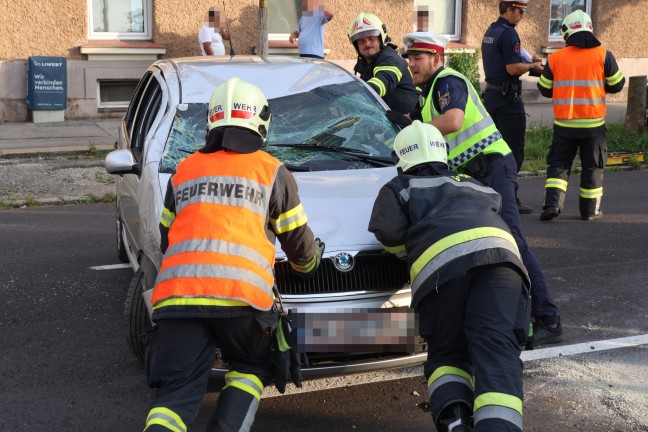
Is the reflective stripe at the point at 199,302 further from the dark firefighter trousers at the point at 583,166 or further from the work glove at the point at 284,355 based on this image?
the dark firefighter trousers at the point at 583,166

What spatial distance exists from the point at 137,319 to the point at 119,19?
10802 millimetres

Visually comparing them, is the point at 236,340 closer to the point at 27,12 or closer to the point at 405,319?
the point at 405,319

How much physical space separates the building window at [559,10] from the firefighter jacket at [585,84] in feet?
31.0

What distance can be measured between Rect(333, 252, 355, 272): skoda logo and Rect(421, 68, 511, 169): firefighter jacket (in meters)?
1.38

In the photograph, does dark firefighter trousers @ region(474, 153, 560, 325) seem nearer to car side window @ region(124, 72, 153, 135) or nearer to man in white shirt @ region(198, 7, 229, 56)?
car side window @ region(124, 72, 153, 135)

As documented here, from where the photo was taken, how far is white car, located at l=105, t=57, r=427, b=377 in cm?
405

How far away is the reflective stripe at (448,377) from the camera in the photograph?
3.80 m

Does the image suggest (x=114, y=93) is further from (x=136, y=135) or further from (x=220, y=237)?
(x=220, y=237)

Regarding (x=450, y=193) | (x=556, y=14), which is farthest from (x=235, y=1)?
(x=450, y=193)

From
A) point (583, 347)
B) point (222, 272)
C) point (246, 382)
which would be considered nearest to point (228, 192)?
point (222, 272)

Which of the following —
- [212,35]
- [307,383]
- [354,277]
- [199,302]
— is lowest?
[307,383]

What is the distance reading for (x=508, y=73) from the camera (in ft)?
29.5

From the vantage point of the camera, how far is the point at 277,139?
5418mm

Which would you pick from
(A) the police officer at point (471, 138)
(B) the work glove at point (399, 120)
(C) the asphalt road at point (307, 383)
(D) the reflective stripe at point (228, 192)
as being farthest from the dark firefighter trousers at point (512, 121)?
(D) the reflective stripe at point (228, 192)
